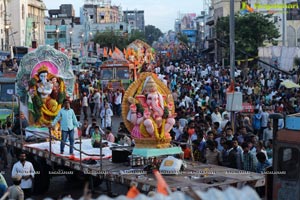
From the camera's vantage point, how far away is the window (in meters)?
7.44

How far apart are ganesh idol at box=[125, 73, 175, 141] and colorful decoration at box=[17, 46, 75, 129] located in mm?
3774

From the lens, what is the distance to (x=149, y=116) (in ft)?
38.3

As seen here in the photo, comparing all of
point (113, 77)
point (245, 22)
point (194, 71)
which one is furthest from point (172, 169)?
point (245, 22)

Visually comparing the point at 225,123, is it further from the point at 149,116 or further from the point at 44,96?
the point at 149,116

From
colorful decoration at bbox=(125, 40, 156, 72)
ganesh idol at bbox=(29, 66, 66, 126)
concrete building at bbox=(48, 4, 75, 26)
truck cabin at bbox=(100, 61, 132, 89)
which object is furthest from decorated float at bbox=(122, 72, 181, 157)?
concrete building at bbox=(48, 4, 75, 26)

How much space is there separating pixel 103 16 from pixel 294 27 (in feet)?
206

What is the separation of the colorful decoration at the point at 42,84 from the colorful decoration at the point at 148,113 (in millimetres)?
3629

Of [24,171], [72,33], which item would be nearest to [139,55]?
[24,171]

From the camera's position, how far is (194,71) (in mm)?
42469

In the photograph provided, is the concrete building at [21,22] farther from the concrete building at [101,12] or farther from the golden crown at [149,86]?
the golden crown at [149,86]

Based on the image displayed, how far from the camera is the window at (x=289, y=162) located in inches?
293

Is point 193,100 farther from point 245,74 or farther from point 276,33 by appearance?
point 276,33

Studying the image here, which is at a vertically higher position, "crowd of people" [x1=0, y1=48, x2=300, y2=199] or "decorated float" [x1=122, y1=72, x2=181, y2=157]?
"decorated float" [x1=122, y1=72, x2=181, y2=157]

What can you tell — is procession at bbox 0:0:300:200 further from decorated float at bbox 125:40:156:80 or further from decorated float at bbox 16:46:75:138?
decorated float at bbox 125:40:156:80
